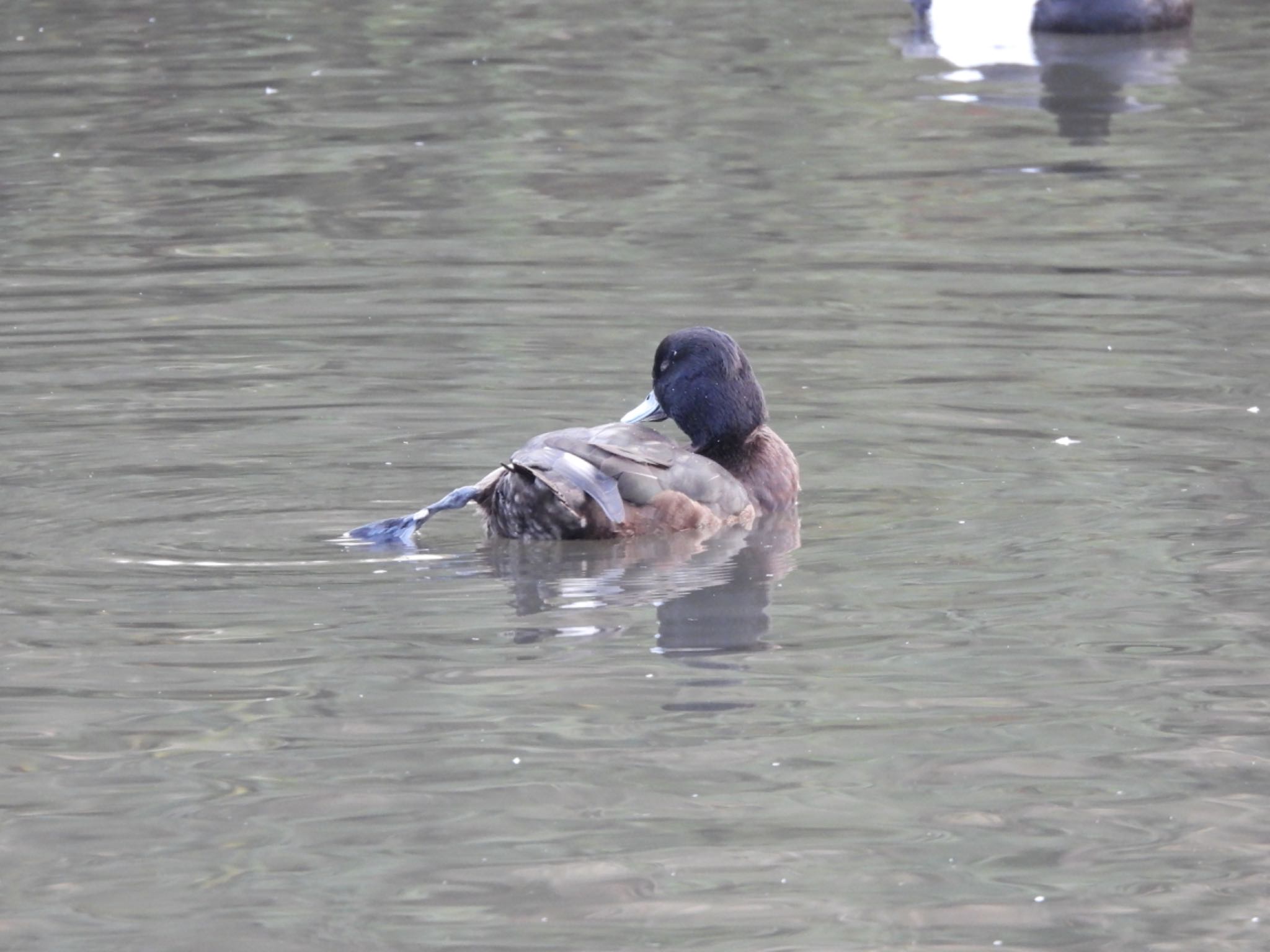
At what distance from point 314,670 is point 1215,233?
23.7 ft

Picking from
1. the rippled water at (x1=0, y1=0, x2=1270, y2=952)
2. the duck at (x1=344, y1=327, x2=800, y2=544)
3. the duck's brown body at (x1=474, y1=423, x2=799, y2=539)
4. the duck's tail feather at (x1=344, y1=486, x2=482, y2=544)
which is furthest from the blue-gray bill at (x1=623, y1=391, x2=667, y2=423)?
the duck's tail feather at (x1=344, y1=486, x2=482, y2=544)

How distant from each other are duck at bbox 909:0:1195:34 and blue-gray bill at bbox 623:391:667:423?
1134 cm

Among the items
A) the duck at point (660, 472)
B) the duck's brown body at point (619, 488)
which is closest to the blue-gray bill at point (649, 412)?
the duck at point (660, 472)

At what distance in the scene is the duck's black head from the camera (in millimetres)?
7895

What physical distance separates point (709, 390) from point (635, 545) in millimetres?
799

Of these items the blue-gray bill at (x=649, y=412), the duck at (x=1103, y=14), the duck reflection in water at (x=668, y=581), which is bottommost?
the duck reflection in water at (x=668, y=581)

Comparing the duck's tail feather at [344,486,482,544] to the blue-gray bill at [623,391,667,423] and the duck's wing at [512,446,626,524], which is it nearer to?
the duck's wing at [512,446,626,524]

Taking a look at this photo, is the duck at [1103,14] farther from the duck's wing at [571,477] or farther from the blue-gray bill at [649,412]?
the duck's wing at [571,477]

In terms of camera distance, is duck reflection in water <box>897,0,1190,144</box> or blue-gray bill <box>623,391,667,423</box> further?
duck reflection in water <box>897,0,1190,144</box>

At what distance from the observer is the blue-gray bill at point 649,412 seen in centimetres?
802

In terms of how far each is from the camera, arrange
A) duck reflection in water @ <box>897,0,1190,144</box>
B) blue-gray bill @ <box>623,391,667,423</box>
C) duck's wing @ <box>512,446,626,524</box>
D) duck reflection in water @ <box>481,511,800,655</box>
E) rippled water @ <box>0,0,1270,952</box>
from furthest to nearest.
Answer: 1. duck reflection in water @ <box>897,0,1190,144</box>
2. blue-gray bill @ <box>623,391,667,423</box>
3. duck's wing @ <box>512,446,626,524</box>
4. duck reflection in water @ <box>481,511,800,655</box>
5. rippled water @ <box>0,0,1270,952</box>

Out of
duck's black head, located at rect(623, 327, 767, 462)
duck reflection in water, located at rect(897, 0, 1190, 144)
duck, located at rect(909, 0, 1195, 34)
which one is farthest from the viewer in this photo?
duck, located at rect(909, 0, 1195, 34)

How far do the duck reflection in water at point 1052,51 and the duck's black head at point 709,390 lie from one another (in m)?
7.86

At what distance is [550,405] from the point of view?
8.92m
